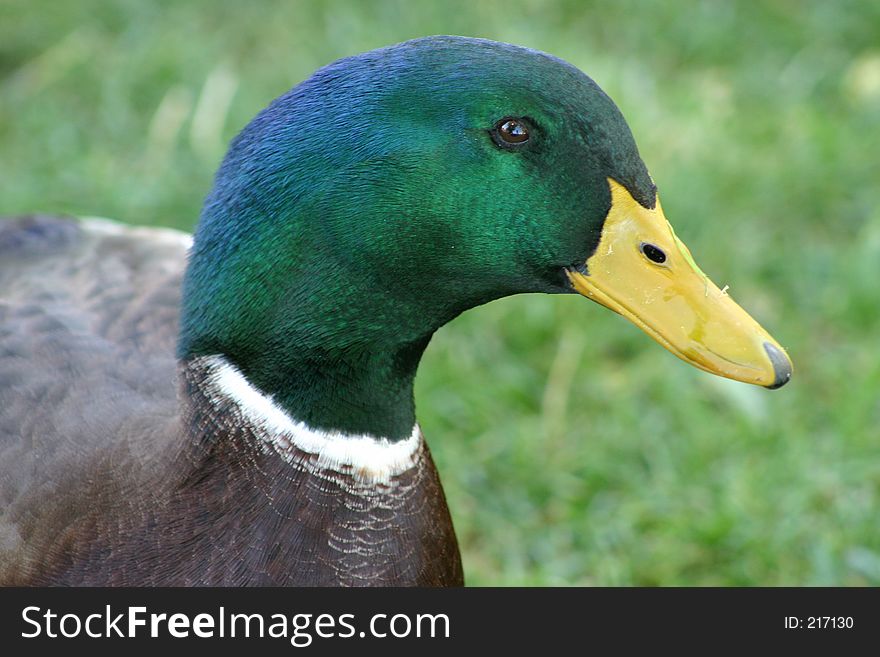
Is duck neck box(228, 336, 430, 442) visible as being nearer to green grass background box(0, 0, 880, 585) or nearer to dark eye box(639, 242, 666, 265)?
dark eye box(639, 242, 666, 265)

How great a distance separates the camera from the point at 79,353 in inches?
88.0

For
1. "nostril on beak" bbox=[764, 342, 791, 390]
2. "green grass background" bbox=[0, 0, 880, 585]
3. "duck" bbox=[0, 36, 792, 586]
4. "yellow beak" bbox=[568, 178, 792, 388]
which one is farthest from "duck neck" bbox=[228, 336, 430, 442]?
"green grass background" bbox=[0, 0, 880, 585]

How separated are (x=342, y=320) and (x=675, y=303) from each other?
0.49 metres

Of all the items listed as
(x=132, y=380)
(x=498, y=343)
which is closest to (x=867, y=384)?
(x=498, y=343)

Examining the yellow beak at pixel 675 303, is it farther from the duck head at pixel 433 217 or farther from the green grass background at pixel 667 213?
the green grass background at pixel 667 213

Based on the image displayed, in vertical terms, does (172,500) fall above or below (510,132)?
below

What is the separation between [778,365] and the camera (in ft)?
5.92

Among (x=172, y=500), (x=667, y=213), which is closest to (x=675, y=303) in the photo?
(x=172, y=500)

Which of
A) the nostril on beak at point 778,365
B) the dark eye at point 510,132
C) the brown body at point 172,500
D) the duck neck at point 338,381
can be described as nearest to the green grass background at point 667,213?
the brown body at point 172,500

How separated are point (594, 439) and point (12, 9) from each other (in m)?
2.87

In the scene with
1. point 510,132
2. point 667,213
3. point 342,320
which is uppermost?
point 510,132

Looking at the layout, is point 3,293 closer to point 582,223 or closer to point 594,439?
point 582,223

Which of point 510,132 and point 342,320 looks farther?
point 342,320

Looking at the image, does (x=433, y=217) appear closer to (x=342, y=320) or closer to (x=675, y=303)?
(x=342, y=320)
